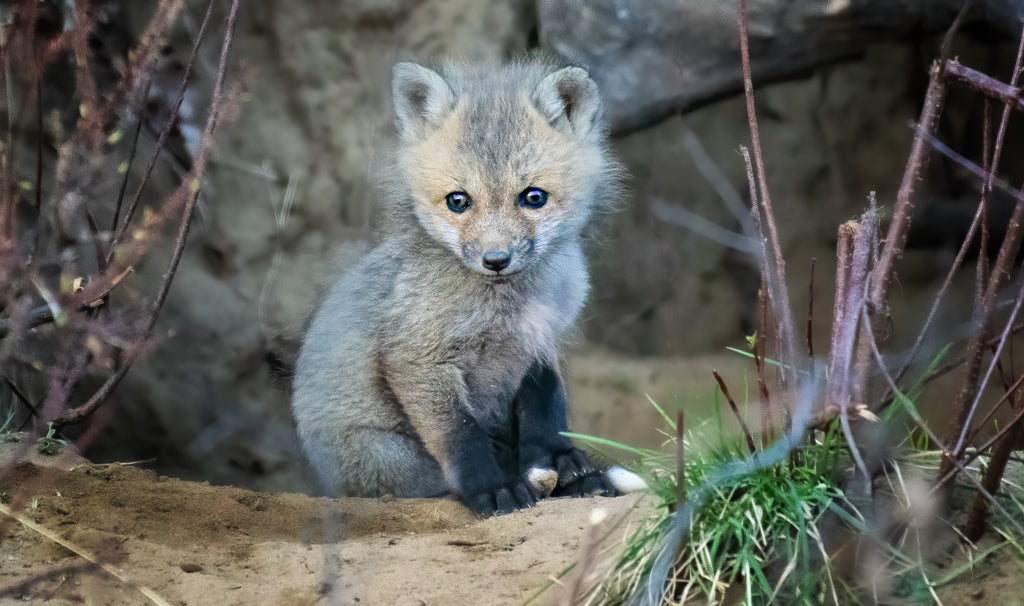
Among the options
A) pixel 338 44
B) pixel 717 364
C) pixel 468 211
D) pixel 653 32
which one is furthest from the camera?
pixel 717 364

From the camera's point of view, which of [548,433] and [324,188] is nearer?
[548,433]

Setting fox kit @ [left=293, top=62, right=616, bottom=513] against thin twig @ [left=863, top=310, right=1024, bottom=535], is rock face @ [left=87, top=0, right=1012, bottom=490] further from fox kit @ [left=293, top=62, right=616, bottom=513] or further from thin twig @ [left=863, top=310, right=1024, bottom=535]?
thin twig @ [left=863, top=310, right=1024, bottom=535]

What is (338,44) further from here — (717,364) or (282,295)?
(717,364)

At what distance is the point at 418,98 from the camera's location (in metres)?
3.57

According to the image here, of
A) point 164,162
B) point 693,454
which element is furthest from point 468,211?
point 164,162

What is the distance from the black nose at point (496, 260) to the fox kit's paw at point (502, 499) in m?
0.80

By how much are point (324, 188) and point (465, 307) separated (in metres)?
2.70

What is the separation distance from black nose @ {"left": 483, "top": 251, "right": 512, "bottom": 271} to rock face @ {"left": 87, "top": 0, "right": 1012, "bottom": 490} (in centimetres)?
244

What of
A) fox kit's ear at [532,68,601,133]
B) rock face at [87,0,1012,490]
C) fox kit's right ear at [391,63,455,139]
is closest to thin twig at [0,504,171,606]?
fox kit's right ear at [391,63,455,139]

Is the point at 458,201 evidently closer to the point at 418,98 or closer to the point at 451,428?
the point at 418,98

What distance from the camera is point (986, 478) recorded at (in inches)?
86.8

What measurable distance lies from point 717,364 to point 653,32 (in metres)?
Answer: 2.22

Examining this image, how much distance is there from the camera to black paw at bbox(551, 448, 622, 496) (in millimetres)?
3414

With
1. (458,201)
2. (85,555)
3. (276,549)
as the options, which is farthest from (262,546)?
(458,201)
